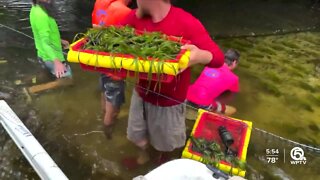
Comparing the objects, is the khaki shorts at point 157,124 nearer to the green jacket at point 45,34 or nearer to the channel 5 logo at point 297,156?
the channel 5 logo at point 297,156

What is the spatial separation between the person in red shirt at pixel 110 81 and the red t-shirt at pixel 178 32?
1.47 ft

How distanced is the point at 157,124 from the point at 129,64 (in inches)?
31.5

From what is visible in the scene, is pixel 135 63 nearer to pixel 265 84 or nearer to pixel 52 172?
pixel 52 172

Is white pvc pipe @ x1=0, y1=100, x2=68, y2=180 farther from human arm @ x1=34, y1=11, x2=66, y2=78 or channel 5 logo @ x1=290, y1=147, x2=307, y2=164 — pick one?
channel 5 logo @ x1=290, y1=147, x2=307, y2=164

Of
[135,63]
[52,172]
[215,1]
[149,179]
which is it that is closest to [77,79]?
[52,172]

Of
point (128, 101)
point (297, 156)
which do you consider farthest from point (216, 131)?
point (128, 101)

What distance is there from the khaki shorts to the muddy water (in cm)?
21

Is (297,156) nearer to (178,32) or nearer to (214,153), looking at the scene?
(214,153)

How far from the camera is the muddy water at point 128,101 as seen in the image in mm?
3605

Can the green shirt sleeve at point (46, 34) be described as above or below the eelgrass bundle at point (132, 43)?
below

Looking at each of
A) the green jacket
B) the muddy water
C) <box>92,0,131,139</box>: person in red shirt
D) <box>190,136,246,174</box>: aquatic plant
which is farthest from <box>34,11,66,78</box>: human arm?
<box>190,136,246,174</box>: aquatic plant

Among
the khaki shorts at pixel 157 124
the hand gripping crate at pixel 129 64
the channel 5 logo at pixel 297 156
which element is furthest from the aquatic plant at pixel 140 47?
the channel 5 logo at pixel 297 156

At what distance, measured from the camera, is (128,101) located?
3.31 m

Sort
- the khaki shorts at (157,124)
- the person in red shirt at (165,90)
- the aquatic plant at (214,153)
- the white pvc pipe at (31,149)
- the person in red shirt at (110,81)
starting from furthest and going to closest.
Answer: the person in red shirt at (110,81) < the aquatic plant at (214,153) < the khaki shorts at (157,124) < the white pvc pipe at (31,149) < the person in red shirt at (165,90)
